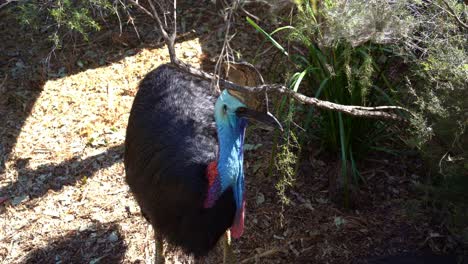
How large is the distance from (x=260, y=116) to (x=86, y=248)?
1638mm

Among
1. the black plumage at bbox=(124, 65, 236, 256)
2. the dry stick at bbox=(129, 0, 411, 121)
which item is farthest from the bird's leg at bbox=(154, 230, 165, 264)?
the dry stick at bbox=(129, 0, 411, 121)

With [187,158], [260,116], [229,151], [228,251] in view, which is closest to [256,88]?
[260,116]

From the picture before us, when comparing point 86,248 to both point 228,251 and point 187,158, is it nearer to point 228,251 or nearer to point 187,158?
point 228,251

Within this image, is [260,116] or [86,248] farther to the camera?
[86,248]

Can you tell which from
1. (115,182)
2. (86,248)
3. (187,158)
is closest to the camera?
(187,158)

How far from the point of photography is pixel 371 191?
11.3 feet

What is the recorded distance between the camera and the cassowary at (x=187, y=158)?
2.50 m

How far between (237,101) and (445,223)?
1.38m

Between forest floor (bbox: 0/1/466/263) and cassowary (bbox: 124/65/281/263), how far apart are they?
21.0 inches

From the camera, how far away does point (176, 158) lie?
9.00 ft

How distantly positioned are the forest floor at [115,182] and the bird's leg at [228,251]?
14cm

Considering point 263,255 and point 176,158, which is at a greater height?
point 176,158

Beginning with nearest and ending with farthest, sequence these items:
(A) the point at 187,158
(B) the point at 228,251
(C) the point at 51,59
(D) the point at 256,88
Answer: (D) the point at 256,88
(A) the point at 187,158
(B) the point at 228,251
(C) the point at 51,59

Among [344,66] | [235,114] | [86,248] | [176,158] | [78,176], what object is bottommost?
[86,248]
